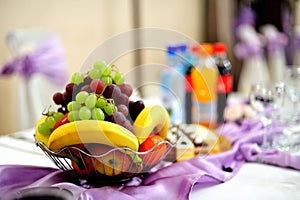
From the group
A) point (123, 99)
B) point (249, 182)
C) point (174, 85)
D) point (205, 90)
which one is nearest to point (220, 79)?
point (205, 90)

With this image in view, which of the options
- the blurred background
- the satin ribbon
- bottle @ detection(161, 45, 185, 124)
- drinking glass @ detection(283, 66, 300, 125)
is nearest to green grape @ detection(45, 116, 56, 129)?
the blurred background

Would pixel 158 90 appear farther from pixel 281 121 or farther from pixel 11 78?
pixel 11 78

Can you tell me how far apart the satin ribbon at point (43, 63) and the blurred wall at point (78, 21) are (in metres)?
0.14

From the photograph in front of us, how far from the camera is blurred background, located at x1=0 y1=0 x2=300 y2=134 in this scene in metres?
2.20

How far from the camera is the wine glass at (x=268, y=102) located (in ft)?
3.91

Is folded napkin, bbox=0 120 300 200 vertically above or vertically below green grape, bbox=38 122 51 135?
below

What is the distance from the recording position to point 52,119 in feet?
→ 2.91

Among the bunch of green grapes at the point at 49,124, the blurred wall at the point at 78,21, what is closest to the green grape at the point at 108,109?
the bunch of green grapes at the point at 49,124

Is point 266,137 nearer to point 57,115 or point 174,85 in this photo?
point 174,85

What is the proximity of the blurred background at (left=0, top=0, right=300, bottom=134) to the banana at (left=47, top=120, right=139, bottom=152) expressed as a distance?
0.38m

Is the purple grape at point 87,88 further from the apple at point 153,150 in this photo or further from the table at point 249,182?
the table at point 249,182

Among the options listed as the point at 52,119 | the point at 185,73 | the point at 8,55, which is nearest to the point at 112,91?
the point at 52,119

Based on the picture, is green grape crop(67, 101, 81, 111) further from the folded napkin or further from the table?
the table

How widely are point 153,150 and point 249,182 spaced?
0.25m
